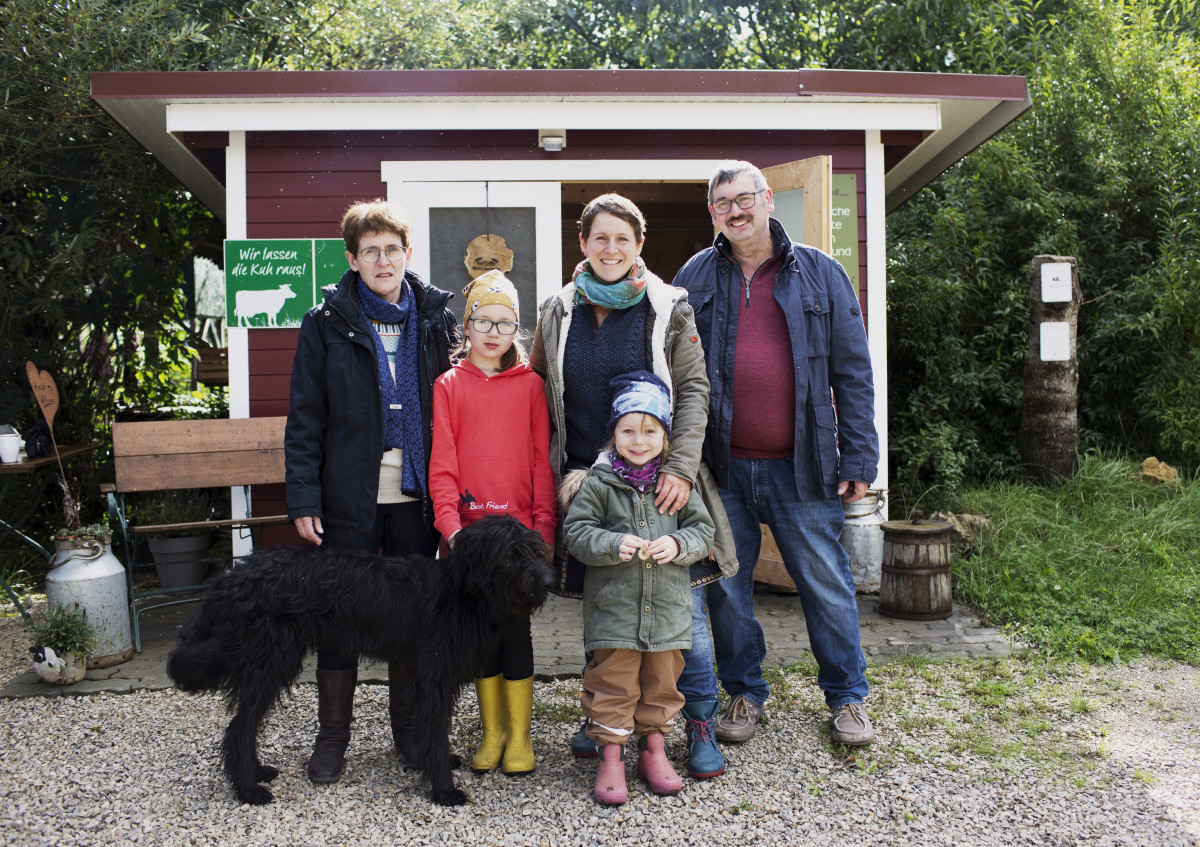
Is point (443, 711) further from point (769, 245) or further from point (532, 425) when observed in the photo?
point (769, 245)

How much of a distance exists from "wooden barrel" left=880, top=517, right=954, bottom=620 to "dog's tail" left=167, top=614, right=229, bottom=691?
11.2 ft

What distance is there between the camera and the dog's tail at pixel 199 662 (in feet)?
8.24

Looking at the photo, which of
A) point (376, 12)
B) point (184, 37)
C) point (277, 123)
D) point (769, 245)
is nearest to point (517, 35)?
point (376, 12)

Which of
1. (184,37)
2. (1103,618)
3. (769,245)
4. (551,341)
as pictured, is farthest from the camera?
(184,37)

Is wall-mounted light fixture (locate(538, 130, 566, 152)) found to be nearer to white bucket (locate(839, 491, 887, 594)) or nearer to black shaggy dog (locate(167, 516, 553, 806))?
white bucket (locate(839, 491, 887, 594))

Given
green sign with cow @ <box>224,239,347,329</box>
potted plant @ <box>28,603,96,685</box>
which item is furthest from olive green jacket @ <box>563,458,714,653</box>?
green sign with cow @ <box>224,239,347,329</box>

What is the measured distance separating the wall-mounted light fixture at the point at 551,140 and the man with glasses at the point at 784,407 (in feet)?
8.43

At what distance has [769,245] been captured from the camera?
9.50 ft

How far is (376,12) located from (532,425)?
41.9 ft

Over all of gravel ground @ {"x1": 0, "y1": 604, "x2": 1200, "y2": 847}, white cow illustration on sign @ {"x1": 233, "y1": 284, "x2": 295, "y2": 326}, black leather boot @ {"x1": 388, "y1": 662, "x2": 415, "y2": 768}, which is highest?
white cow illustration on sign @ {"x1": 233, "y1": 284, "x2": 295, "y2": 326}

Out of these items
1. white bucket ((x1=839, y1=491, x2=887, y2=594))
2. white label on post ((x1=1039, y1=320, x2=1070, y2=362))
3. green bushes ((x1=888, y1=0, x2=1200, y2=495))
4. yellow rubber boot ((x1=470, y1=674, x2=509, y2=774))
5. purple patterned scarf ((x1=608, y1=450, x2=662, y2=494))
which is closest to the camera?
purple patterned scarf ((x1=608, y1=450, x2=662, y2=494))

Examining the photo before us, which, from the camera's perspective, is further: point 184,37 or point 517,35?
point 517,35

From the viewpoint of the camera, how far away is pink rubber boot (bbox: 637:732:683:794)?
2617 mm

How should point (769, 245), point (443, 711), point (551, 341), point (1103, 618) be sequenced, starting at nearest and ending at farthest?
point (443, 711) < point (551, 341) < point (769, 245) < point (1103, 618)
